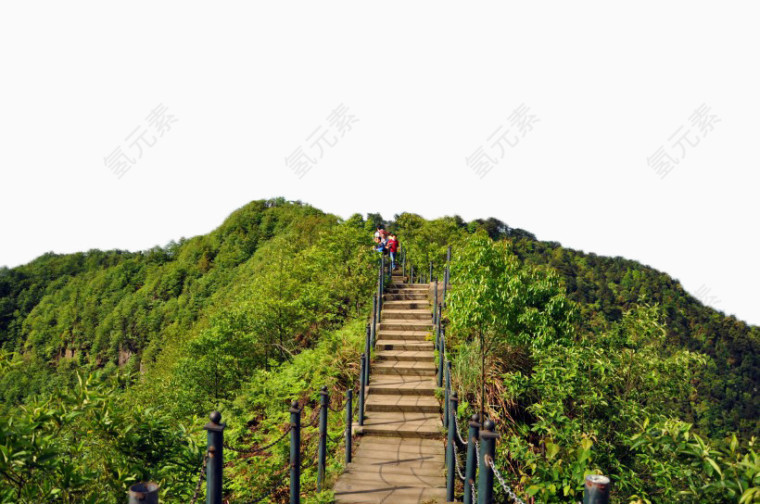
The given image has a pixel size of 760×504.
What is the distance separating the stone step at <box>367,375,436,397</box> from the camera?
920 cm

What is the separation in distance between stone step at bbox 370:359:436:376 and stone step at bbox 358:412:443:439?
4.78 feet

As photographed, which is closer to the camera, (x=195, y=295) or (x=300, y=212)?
(x=195, y=295)

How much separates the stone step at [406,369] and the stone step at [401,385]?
11 centimetres

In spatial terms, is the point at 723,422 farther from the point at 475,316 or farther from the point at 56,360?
the point at 56,360

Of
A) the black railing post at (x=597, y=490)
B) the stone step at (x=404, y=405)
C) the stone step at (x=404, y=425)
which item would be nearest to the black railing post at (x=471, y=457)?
the black railing post at (x=597, y=490)

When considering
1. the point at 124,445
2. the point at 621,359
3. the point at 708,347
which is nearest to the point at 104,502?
the point at 124,445

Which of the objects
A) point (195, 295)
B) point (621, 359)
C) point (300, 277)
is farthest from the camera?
point (195, 295)

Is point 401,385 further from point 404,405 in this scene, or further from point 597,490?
point 597,490

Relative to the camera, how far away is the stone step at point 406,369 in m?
10.0

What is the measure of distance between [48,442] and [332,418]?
594 cm

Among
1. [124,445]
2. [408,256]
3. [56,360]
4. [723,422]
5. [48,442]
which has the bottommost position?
[723,422]

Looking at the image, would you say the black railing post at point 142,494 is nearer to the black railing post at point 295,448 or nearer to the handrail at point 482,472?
the handrail at point 482,472

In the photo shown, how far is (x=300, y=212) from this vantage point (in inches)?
1532

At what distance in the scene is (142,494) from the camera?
250 centimetres
